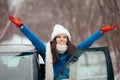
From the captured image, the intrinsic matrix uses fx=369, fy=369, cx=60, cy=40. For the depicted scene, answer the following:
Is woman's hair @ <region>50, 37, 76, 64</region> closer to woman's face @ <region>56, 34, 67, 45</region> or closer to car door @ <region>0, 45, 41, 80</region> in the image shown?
woman's face @ <region>56, 34, 67, 45</region>

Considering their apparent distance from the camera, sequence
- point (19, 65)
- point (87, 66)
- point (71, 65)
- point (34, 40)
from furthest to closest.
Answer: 1. point (34, 40)
2. point (19, 65)
3. point (87, 66)
4. point (71, 65)

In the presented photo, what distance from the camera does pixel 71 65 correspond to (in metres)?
4.72

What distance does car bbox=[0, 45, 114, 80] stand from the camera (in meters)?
4.77

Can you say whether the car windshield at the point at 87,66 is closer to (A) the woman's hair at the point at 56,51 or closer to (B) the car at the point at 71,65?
(B) the car at the point at 71,65

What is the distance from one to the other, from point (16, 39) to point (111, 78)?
10.8 metres

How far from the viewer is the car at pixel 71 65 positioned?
4.77m

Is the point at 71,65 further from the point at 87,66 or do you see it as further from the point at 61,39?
the point at 61,39

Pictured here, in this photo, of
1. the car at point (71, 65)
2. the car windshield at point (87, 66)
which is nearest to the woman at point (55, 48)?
the car at point (71, 65)

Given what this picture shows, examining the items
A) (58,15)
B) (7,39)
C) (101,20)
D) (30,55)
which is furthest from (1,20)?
(30,55)

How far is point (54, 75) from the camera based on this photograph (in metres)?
4.98

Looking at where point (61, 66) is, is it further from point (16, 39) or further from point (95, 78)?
point (16, 39)

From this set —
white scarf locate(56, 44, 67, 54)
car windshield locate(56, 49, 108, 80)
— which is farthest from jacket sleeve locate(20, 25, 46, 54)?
car windshield locate(56, 49, 108, 80)

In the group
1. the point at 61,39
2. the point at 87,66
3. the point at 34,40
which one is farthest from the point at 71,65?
the point at 34,40

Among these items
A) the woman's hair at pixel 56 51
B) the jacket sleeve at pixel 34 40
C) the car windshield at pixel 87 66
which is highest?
the jacket sleeve at pixel 34 40
